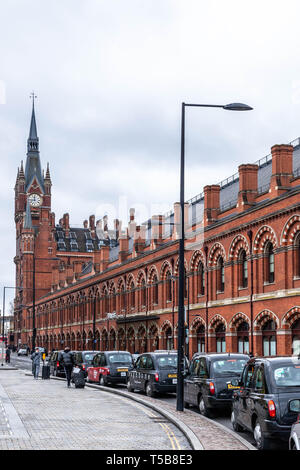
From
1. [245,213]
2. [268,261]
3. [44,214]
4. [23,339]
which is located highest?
[44,214]

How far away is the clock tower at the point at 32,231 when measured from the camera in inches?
5108

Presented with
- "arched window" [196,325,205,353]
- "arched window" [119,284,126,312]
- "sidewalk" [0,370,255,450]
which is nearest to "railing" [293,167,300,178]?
"arched window" [196,325,205,353]

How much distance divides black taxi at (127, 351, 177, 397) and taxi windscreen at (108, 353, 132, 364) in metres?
4.46

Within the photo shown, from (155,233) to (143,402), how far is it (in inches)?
1367

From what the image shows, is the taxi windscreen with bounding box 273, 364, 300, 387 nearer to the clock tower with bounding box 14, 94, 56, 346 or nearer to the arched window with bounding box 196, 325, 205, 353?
the arched window with bounding box 196, 325, 205, 353

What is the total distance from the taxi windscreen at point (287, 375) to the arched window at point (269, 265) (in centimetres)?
2303

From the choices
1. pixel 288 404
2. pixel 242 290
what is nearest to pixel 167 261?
pixel 242 290

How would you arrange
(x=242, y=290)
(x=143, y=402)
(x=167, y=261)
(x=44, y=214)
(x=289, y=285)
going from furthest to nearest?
(x=44, y=214), (x=167, y=261), (x=242, y=290), (x=289, y=285), (x=143, y=402)

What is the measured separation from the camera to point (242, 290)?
38.8 meters

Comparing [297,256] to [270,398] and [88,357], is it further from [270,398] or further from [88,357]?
[270,398]

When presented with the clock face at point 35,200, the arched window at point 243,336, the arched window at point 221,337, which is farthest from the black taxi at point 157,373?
the clock face at point 35,200

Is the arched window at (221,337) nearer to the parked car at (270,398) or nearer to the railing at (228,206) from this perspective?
the railing at (228,206)
